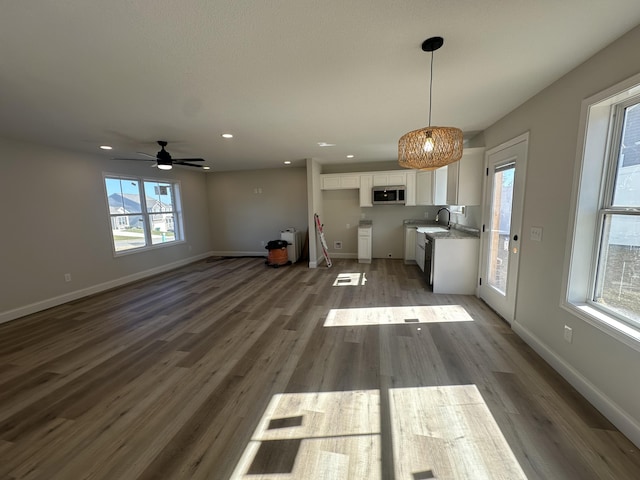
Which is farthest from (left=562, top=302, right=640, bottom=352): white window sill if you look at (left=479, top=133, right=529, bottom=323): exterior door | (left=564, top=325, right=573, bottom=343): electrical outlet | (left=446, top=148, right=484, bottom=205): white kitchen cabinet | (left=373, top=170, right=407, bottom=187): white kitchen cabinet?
(left=373, top=170, right=407, bottom=187): white kitchen cabinet

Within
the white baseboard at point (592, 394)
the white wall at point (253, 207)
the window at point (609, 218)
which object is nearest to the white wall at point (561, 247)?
the white baseboard at point (592, 394)

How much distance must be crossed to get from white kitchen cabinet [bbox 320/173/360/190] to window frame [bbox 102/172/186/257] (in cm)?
370

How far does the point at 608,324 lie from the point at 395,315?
1948 millimetres

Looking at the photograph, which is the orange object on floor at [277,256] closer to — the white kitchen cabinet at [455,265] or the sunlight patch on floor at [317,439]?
the white kitchen cabinet at [455,265]

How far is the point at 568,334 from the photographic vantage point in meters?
2.08

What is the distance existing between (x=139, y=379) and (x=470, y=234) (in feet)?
15.4

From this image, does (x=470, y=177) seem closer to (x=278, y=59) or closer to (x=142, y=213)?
(x=278, y=59)

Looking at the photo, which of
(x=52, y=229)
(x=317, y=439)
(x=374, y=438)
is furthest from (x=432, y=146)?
(x=52, y=229)

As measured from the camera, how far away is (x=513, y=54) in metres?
1.83

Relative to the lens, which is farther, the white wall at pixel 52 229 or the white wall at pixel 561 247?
the white wall at pixel 52 229

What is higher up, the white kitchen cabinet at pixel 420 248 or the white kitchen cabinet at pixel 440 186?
the white kitchen cabinet at pixel 440 186

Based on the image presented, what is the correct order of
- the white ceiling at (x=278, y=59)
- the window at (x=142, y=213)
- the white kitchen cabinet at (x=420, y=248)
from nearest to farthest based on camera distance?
the white ceiling at (x=278, y=59) < the window at (x=142, y=213) < the white kitchen cabinet at (x=420, y=248)

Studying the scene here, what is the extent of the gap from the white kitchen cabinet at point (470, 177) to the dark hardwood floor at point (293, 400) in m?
1.59

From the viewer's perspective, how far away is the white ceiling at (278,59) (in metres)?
1.38
